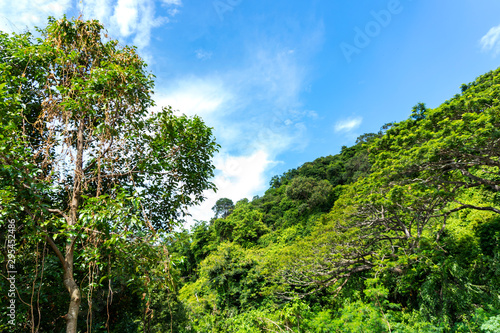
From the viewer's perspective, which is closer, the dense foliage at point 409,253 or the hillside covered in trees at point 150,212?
the hillside covered in trees at point 150,212

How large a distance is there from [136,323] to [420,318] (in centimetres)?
718

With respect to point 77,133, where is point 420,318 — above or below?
below

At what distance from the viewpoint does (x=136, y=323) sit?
573cm

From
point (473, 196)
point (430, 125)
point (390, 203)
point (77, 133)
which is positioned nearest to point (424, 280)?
point (390, 203)

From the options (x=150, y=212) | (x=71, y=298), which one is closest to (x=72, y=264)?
(x=71, y=298)

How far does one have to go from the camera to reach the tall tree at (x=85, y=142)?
3.10 m

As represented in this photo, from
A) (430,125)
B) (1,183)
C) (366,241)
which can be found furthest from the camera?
(366,241)

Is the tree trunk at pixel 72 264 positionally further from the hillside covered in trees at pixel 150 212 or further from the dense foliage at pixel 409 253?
the dense foliage at pixel 409 253

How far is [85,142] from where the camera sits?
14.2 feet

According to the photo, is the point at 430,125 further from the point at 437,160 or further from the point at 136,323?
the point at 136,323

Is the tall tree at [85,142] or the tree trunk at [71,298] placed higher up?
the tall tree at [85,142]

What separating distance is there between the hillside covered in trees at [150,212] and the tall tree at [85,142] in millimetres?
28

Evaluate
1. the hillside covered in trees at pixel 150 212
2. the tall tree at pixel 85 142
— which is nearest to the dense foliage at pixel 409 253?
the hillside covered in trees at pixel 150 212

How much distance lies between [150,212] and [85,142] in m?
1.71
